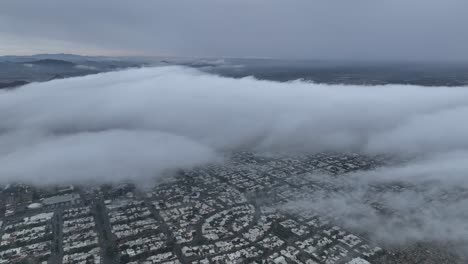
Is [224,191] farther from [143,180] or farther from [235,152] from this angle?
[235,152]

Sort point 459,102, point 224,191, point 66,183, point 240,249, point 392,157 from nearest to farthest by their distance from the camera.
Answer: point 240,249 → point 224,191 → point 66,183 → point 392,157 → point 459,102

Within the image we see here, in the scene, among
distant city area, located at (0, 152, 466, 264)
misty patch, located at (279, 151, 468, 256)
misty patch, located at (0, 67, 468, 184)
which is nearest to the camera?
distant city area, located at (0, 152, 466, 264)

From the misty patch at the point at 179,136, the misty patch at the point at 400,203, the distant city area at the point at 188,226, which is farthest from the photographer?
the misty patch at the point at 179,136

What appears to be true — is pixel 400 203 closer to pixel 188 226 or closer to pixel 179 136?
pixel 188 226

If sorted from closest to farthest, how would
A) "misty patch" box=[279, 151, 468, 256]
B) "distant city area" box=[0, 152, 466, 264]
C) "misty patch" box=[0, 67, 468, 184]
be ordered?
"distant city area" box=[0, 152, 466, 264] < "misty patch" box=[279, 151, 468, 256] < "misty patch" box=[0, 67, 468, 184]

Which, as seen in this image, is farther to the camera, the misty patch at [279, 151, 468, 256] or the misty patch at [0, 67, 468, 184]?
Result: the misty patch at [0, 67, 468, 184]

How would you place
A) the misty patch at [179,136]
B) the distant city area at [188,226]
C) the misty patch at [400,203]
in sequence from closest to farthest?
the distant city area at [188,226], the misty patch at [400,203], the misty patch at [179,136]

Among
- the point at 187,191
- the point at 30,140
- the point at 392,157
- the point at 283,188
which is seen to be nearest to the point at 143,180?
the point at 187,191

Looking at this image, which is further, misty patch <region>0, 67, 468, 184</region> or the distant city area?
misty patch <region>0, 67, 468, 184</region>
